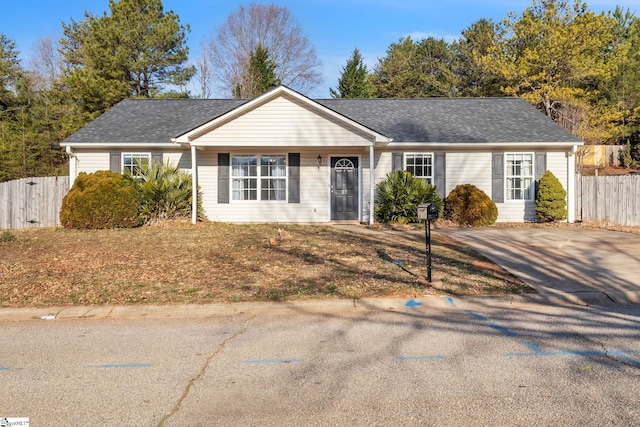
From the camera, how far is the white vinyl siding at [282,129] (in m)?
15.2

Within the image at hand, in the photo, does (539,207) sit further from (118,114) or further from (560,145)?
(118,114)

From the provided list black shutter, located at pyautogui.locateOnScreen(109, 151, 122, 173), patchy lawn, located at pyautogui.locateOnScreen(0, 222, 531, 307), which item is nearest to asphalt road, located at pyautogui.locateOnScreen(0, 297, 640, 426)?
patchy lawn, located at pyautogui.locateOnScreen(0, 222, 531, 307)

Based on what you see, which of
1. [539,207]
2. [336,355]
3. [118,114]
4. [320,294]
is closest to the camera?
[336,355]

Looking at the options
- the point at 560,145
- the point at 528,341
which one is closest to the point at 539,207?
the point at 560,145

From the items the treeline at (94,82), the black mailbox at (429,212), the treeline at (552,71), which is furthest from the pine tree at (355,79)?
the black mailbox at (429,212)

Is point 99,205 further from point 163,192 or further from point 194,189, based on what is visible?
point 194,189

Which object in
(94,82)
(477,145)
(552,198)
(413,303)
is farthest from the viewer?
(94,82)

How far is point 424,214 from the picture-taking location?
7.79 metres

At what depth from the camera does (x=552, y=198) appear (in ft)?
52.2

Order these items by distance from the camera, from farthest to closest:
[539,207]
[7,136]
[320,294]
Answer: [7,136] → [539,207] → [320,294]

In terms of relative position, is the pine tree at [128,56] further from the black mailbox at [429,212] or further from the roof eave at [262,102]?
the black mailbox at [429,212]

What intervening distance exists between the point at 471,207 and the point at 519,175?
8.74 ft

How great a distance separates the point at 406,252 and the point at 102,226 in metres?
8.85

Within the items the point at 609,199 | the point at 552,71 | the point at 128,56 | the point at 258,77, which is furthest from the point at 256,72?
the point at 609,199
